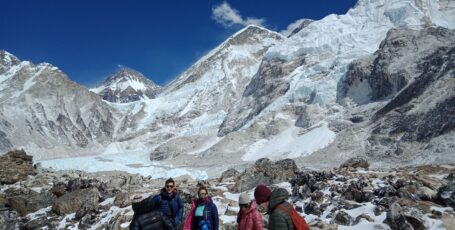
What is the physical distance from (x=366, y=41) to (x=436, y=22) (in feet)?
63.1

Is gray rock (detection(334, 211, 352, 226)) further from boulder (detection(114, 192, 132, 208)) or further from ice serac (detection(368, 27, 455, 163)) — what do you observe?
ice serac (detection(368, 27, 455, 163))

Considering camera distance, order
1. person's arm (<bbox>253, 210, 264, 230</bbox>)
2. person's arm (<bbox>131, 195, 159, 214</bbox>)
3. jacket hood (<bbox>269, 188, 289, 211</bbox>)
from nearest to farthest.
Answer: jacket hood (<bbox>269, 188, 289, 211</bbox>) < person's arm (<bbox>253, 210, 264, 230</bbox>) < person's arm (<bbox>131, 195, 159, 214</bbox>)

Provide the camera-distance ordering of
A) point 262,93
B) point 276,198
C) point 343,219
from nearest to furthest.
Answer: point 276,198 → point 343,219 → point 262,93

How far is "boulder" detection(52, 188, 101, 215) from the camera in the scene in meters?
18.4

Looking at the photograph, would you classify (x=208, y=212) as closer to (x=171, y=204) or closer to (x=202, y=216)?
(x=202, y=216)

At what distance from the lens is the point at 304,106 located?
106 meters

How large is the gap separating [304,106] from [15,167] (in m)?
84.6

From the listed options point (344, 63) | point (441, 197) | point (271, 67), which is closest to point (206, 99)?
point (271, 67)

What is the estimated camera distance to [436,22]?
123500 mm

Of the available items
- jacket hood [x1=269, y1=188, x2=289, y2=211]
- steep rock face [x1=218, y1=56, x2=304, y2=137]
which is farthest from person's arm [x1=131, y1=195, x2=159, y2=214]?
steep rock face [x1=218, y1=56, x2=304, y2=137]

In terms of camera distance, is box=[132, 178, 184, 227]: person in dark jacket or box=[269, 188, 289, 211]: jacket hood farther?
box=[132, 178, 184, 227]: person in dark jacket

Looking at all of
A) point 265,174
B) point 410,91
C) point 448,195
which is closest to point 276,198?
point 448,195

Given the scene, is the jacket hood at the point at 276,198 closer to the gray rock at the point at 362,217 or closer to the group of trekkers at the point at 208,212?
the group of trekkers at the point at 208,212

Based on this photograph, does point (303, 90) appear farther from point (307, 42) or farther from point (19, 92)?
point (19, 92)
